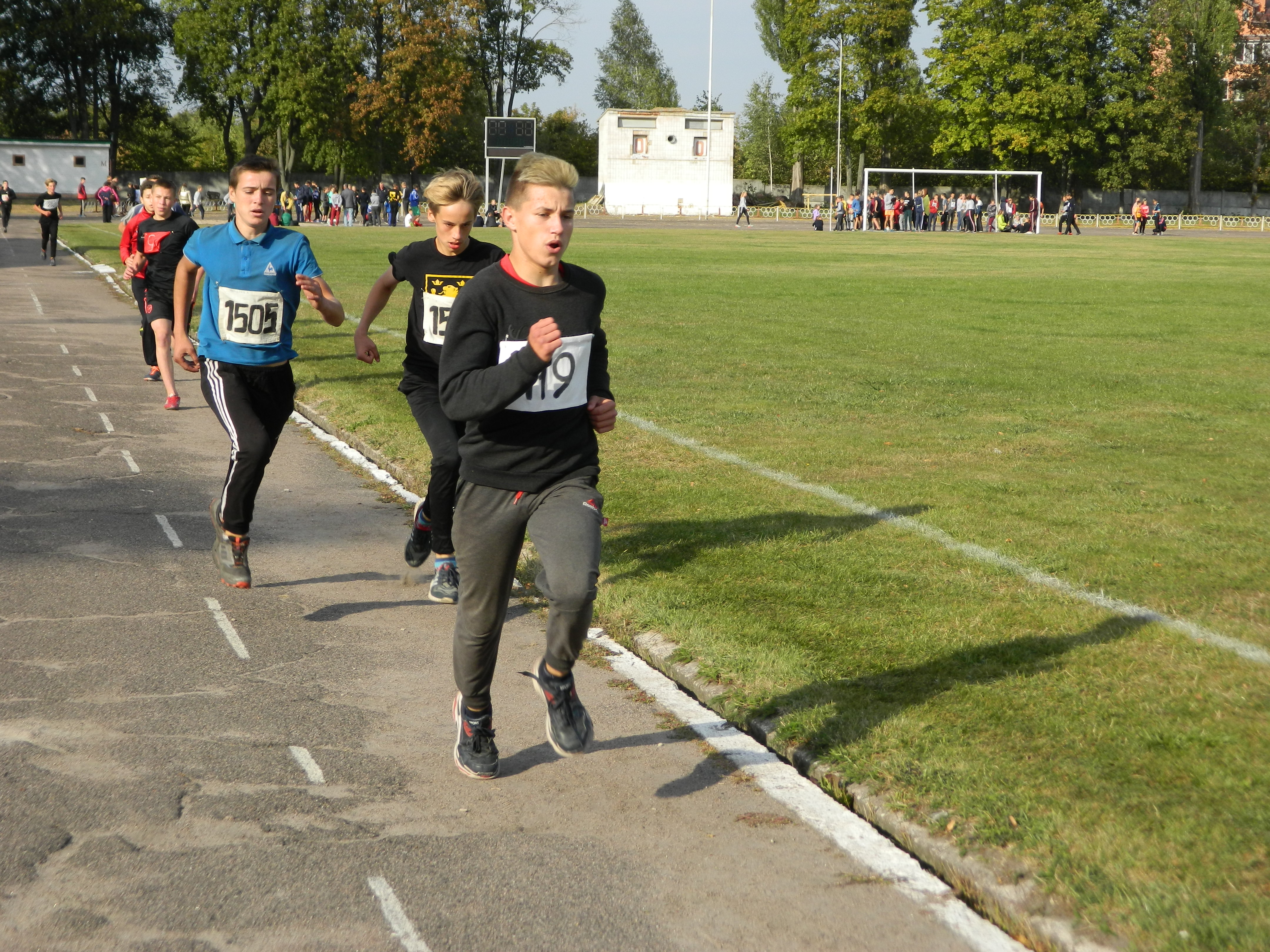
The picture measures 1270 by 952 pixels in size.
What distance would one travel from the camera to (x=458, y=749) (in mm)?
4324

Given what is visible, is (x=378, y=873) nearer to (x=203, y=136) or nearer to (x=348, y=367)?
(x=348, y=367)

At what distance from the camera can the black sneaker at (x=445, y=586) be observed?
21.0 ft

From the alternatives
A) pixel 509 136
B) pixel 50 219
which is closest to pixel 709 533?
pixel 50 219

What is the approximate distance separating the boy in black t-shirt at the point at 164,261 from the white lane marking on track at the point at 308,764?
815 centimetres

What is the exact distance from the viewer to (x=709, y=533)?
24.0 feet

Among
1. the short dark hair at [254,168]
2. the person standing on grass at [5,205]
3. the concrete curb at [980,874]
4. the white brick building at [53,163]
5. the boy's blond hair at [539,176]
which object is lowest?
the concrete curb at [980,874]

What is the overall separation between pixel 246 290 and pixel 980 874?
14.8 feet

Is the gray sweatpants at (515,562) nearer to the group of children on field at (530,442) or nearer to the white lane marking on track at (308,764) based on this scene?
the group of children on field at (530,442)

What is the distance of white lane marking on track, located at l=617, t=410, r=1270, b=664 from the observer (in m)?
5.45

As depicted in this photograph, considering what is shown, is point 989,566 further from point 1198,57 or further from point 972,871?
point 1198,57

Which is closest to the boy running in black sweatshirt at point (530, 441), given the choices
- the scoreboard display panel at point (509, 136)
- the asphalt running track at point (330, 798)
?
the asphalt running track at point (330, 798)

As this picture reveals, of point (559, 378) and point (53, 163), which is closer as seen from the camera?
point (559, 378)

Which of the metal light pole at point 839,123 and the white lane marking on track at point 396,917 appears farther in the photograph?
the metal light pole at point 839,123

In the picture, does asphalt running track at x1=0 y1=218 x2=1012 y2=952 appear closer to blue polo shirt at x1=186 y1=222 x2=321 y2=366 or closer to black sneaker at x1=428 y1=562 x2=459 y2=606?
black sneaker at x1=428 y1=562 x2=459 y2=606
